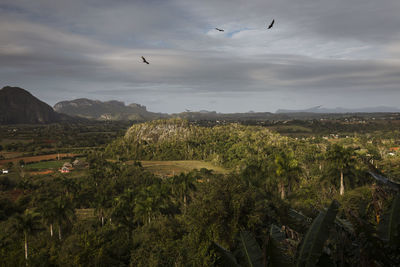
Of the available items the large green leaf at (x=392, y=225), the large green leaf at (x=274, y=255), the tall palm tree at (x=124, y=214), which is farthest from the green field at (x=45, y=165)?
the large green leaf at (x=392, y=225)

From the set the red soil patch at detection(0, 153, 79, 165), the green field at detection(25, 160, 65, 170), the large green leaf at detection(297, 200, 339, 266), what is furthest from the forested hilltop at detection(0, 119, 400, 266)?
the red soil patch at detection(0, 153, 79, 165)

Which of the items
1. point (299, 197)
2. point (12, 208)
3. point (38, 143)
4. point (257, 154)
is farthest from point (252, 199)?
point (38, 143)

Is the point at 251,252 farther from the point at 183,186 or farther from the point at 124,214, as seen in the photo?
the point at 183,186

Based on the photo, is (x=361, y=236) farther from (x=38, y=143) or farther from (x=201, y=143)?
(x=38, y=143)

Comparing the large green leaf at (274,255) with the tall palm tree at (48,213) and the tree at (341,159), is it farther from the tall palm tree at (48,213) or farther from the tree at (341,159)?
the tree at (341,159)

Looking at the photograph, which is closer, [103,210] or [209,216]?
[209,216]

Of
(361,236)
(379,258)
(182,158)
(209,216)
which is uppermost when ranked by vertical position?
(361,236)

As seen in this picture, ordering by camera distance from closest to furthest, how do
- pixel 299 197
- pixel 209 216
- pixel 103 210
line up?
pixel 209 216
pixel 299 197
pixel 103 210

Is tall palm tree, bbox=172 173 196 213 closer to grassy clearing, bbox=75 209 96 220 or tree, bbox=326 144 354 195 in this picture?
grassy clearing, bbox=75 209 96 220
